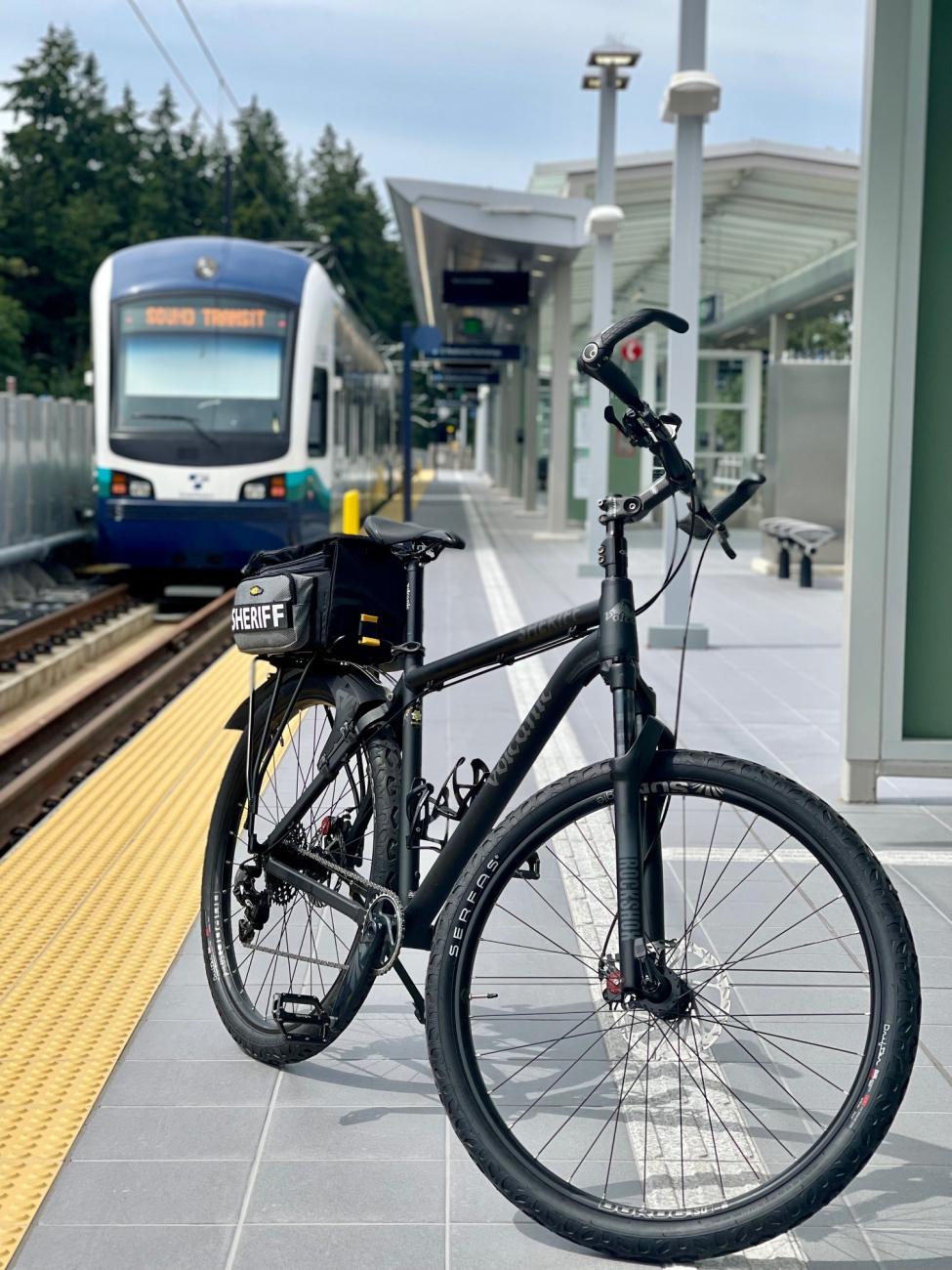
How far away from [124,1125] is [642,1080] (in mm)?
1017

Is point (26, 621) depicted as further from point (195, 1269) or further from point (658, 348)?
point (658, 348)

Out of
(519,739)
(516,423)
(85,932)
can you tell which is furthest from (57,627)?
(516,423)

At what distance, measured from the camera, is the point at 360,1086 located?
3.64m

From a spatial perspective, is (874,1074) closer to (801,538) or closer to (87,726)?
(87,726)

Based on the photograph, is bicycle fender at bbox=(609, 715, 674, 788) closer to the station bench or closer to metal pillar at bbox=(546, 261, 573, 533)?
the station bench

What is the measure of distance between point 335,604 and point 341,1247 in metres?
1.30

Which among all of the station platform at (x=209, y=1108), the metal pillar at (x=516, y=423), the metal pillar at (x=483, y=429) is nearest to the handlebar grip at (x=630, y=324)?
the station platform at (x=209, y=1108)

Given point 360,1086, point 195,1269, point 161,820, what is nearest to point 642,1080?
point 360,1086

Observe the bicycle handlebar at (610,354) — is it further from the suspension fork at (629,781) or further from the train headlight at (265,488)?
the train headlight at (265,488)

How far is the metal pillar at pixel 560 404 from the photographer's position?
23.9 meters

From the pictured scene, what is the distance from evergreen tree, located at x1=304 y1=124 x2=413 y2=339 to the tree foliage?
0.28 ft

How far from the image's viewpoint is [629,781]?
9.31 feet

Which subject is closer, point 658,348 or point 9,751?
point 9,751

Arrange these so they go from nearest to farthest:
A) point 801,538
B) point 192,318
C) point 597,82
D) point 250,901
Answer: point 250,901
point 192,318
point 801,538
point 597,82
